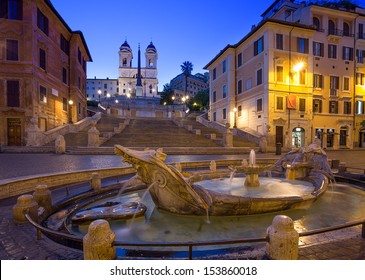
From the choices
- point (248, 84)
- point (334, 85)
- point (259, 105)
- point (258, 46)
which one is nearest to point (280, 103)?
point (259, 105)

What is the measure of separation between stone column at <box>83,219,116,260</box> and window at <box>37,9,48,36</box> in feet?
92.8

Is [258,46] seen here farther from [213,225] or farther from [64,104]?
[213,225]

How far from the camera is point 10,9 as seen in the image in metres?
22.0

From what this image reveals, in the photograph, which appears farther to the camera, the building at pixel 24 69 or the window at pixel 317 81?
the window at pixel 317 81

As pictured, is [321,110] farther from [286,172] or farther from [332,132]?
[286,172]

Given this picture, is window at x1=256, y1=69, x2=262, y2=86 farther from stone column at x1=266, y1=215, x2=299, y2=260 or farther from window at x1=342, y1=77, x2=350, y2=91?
stone column at x1=266, y1=215, x2=299, y2=260

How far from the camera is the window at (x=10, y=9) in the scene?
22.0 meters

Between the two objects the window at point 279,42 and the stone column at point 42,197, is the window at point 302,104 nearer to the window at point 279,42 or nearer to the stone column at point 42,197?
the window at point 279,42

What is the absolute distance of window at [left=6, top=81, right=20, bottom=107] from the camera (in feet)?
71.5

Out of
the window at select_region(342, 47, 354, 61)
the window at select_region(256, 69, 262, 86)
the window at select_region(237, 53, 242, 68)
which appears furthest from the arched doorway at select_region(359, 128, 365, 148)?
the window at select_region(237, 53, 242, 68)

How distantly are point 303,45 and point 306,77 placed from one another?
13.4 ft

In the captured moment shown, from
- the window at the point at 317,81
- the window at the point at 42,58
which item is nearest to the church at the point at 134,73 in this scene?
the window at the point at 42,58

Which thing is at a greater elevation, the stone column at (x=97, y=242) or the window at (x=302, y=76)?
the window at (x=302, y=76)

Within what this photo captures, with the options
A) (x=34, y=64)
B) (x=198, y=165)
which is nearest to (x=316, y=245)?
(x=198, y=165)
